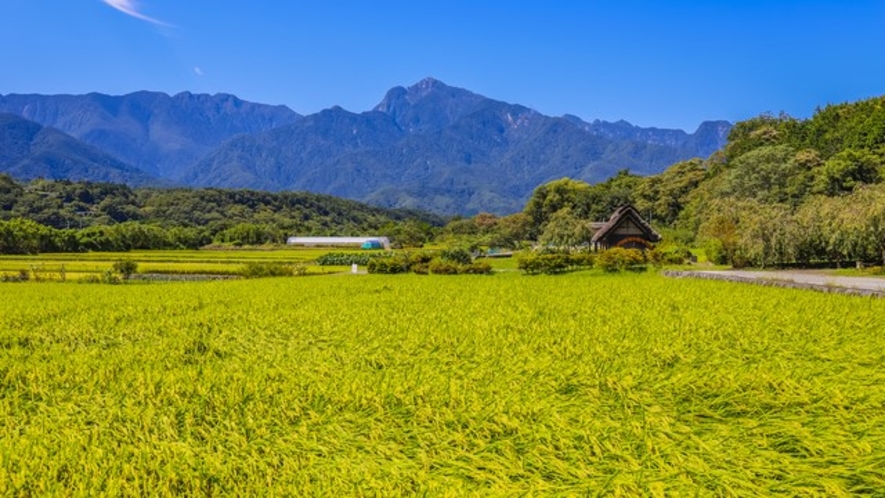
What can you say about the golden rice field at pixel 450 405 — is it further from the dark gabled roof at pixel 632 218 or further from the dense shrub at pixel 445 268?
the dark gabled roof at pixel 632 218

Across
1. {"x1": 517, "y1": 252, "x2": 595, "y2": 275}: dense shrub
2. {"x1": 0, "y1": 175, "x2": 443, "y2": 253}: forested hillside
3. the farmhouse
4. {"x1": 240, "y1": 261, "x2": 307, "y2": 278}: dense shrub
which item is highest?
{"x1": 0, "y1": 175, "x2": 443, "y2": 253}: forested hillside

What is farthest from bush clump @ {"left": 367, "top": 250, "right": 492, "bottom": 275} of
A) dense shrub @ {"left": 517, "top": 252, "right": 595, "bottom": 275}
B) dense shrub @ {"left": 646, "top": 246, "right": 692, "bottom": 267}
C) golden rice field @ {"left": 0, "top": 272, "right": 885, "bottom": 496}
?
golden rice field @ {"left": 0, "top": 272, "right": 885, "bottom": 496}

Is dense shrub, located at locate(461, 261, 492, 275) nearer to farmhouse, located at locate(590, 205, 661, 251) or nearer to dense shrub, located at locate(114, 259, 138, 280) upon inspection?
farmhouse, located at locate(590, 205, 661, 251)

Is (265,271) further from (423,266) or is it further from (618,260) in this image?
(618,260)

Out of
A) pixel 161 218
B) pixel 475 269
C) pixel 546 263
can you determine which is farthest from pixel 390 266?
pixel 161 218

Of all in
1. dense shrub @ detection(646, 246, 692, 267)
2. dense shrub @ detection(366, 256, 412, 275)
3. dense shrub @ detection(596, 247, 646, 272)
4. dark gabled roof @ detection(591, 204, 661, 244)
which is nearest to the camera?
dense shrub @ detection(596, 247, 646, 272)

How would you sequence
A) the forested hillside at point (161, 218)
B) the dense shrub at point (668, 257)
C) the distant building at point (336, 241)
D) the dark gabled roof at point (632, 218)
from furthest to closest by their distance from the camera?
the distant building at point (336, 241) → the forested hillside at point (161, 218) → the dark gabled roof at point (632, 218) → the dense shrub at point (668, 257)

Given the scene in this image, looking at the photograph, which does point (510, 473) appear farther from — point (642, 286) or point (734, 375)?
point (642, 286)

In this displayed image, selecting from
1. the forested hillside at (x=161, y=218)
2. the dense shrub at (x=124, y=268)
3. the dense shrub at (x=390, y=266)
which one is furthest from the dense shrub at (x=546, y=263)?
the forested hillside at (x=161, y=218)

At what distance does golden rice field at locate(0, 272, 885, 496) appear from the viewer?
3.94m

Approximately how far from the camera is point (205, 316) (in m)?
12.0

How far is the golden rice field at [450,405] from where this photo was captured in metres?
3.94

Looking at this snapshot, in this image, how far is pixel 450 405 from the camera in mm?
5531

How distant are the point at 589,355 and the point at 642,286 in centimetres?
1072
